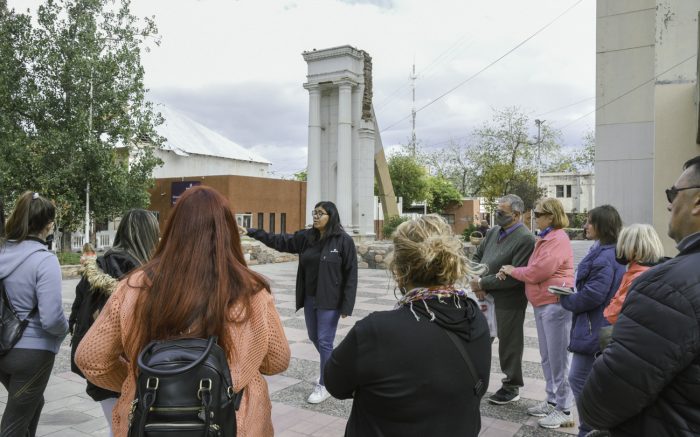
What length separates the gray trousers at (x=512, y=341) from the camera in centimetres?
477

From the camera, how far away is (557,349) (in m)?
4.37

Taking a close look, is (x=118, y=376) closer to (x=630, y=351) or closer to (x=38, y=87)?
(x=630, y=351)

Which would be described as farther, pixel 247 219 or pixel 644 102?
pixel 247 219

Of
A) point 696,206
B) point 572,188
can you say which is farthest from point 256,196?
point 572,188

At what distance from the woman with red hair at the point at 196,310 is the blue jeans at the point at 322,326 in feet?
9.66

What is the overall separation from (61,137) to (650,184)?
1925 cm

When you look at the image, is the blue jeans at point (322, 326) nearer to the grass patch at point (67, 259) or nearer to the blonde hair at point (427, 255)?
the blonde hair at point (427, 255)

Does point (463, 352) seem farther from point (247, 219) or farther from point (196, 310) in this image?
point (247, 219)

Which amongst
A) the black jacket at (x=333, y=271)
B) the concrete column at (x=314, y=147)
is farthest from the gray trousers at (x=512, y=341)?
the concrete column at (x=314, y=147)

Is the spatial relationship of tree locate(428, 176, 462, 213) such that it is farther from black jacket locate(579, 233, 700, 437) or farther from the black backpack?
the black backpack

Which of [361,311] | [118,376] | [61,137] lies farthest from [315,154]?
[118,376]

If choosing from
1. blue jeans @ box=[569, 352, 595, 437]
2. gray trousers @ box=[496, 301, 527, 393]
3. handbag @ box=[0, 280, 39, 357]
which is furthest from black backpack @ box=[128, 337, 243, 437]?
gray trousers @ box=[496, 301, 527, 393]

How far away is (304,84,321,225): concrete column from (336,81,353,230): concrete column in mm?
1062

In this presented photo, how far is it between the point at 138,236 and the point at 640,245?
3.05m
